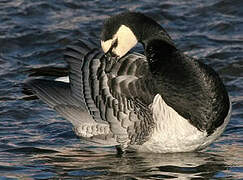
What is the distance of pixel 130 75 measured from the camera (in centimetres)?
868

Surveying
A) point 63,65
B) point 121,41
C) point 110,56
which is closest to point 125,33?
point 121,41

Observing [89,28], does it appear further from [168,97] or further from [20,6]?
[168,97]

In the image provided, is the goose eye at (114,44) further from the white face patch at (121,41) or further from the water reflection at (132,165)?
the water reflection at (132,165)

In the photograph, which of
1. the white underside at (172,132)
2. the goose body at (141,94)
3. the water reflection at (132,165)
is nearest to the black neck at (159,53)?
the goose body at (141,94)

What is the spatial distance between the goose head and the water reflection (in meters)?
1.17

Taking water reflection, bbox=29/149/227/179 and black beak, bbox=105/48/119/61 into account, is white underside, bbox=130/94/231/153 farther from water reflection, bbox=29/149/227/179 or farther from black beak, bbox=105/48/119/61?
black beak, bbox=105/48/119/61

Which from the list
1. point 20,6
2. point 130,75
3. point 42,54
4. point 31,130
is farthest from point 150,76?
point 20,6

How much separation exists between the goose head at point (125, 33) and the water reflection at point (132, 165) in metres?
1.17

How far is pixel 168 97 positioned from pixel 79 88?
51.5 inches

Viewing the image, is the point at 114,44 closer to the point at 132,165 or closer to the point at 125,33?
the point at 125,33

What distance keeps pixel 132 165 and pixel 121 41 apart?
135 centimetres

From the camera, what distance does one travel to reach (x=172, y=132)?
8.23 metres

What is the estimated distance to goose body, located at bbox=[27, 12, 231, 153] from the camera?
8.26 meters

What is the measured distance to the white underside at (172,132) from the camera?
8227mm
